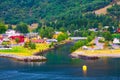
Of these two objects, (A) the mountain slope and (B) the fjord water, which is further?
(A) the mountain slope

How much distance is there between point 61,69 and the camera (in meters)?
73.6

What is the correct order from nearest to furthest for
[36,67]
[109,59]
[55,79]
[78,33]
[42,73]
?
1. [55,79]
2. [42,73]
3. [36,67]
4. [109,59]
5. [78,33]

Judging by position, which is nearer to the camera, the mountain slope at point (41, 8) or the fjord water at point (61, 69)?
the fjord water at point (61, 69)

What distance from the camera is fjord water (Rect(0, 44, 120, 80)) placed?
67.7 meters

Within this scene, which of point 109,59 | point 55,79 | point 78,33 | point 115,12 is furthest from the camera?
point 115,12

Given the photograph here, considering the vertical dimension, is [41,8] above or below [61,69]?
above

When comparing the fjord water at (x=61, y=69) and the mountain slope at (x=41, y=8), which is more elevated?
the mountain slope at (x=41, y=8)

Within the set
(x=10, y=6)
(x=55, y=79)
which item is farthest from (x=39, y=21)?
(x=55, y=79)

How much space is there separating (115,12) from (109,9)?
10.4 ft

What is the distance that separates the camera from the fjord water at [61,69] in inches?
2665

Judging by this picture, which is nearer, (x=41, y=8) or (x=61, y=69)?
(x=61, y=69)

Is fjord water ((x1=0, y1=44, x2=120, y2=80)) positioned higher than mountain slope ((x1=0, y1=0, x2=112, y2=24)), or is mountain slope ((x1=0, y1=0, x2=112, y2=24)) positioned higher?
mountain slope ((x1=0, y1=0, x2=112, y2=24))

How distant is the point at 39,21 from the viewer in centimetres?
17175

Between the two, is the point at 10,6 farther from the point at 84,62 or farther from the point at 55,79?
the point at 55,79
